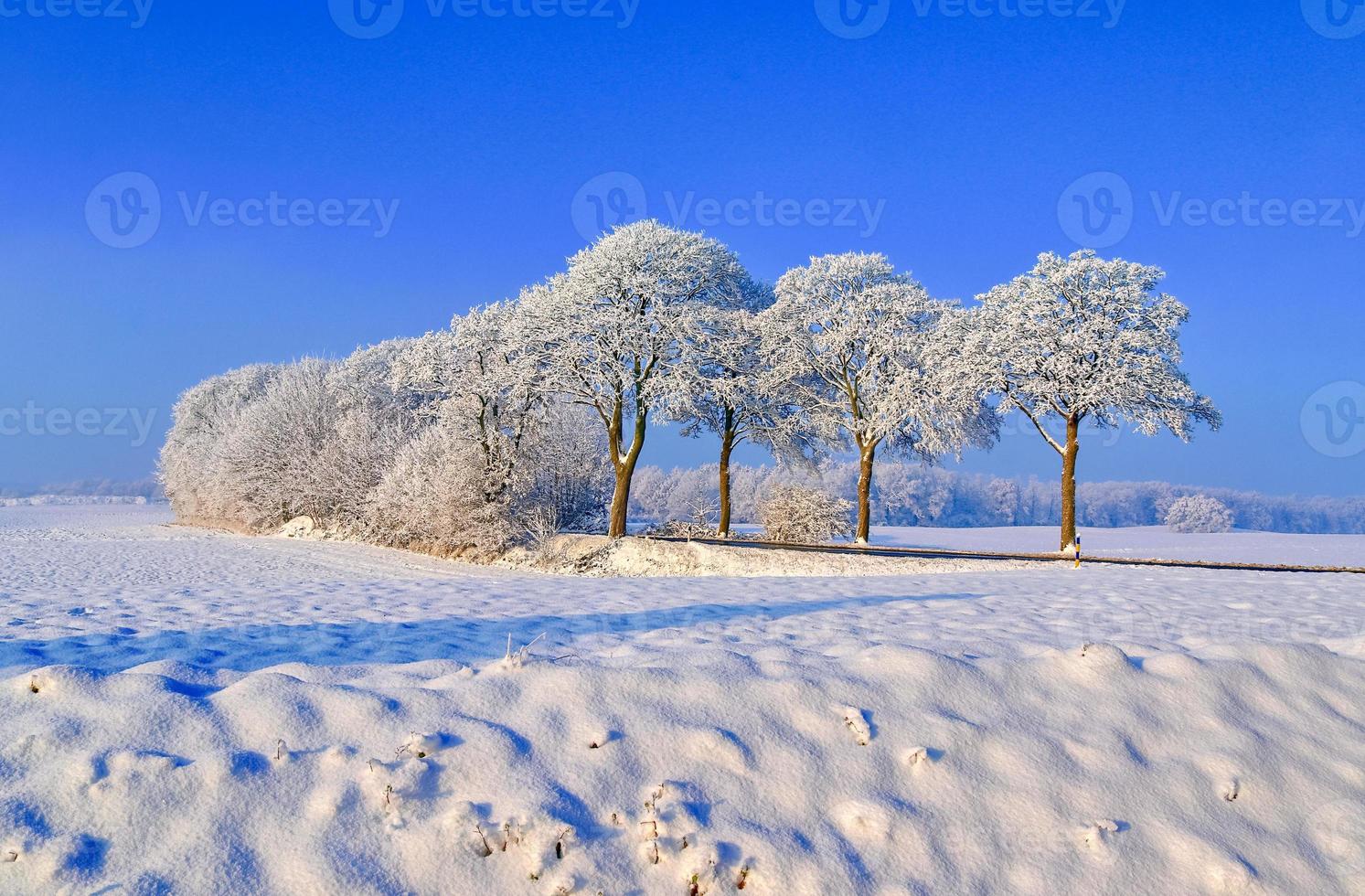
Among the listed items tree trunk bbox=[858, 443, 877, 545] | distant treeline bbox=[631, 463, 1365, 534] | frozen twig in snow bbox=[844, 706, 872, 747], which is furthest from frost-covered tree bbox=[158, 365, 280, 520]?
frozen twig in snow bbox=[844, 706, 872, 747]

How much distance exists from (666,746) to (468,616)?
7.39 meters

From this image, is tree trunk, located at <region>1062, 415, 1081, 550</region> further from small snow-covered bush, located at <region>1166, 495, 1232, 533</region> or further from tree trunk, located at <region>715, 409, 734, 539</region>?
small snow-covered bush, located at <region>1166, 495, 1232, 533</region>

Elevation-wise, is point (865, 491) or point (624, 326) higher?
point (624, 326)

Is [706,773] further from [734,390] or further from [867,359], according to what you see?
[867,359]

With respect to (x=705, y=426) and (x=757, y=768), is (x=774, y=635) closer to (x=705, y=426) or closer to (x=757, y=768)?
(x=757, y=768)

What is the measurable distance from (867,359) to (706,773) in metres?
29.4

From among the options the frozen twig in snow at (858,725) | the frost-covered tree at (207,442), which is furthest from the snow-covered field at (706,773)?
the frost-covered tree at (207,442)

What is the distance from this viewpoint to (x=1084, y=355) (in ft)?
89.5

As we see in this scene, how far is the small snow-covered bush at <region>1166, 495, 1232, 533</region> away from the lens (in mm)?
68938

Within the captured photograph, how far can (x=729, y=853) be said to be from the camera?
400 centimetres

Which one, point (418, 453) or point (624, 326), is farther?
point (418, 453)

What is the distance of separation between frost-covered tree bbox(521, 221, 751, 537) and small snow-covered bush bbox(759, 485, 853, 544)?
657cm

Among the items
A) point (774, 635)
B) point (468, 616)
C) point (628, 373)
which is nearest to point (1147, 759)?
point (774, 635)

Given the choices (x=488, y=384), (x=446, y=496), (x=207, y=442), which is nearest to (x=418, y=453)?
(x=446, y=496)
